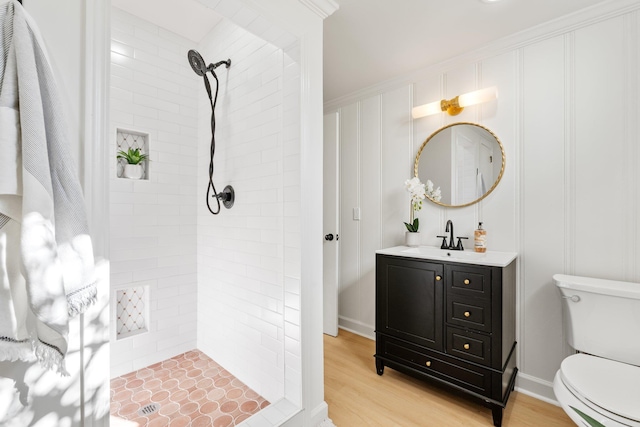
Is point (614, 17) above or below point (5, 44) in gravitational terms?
above

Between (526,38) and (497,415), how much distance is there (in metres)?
2.29

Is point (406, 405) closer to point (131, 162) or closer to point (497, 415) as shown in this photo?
point (497, 415)

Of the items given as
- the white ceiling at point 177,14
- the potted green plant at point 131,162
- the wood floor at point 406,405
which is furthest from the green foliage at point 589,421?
the white ceiling at point 177,14

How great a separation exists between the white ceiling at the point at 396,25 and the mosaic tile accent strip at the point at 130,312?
1957 mm

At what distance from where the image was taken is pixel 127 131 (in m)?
2.12

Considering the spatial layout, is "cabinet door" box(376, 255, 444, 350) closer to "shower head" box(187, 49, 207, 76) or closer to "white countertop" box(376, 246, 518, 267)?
"white countertop" box(376, 246, 518, 267)

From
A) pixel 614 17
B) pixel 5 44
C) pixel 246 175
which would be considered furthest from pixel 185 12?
pixel 614 17

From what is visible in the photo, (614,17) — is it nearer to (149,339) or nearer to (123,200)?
(123,200)

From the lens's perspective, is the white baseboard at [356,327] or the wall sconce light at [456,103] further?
the white baseboard at [356,327]

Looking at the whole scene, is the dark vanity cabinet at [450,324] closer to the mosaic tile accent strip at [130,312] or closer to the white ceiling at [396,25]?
the white ceiling at [396,25]

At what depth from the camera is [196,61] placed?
1.92m

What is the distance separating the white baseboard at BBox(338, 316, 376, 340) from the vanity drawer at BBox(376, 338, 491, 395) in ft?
2.19

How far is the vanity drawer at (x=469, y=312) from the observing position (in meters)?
1.68

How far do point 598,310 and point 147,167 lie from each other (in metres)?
2.96
